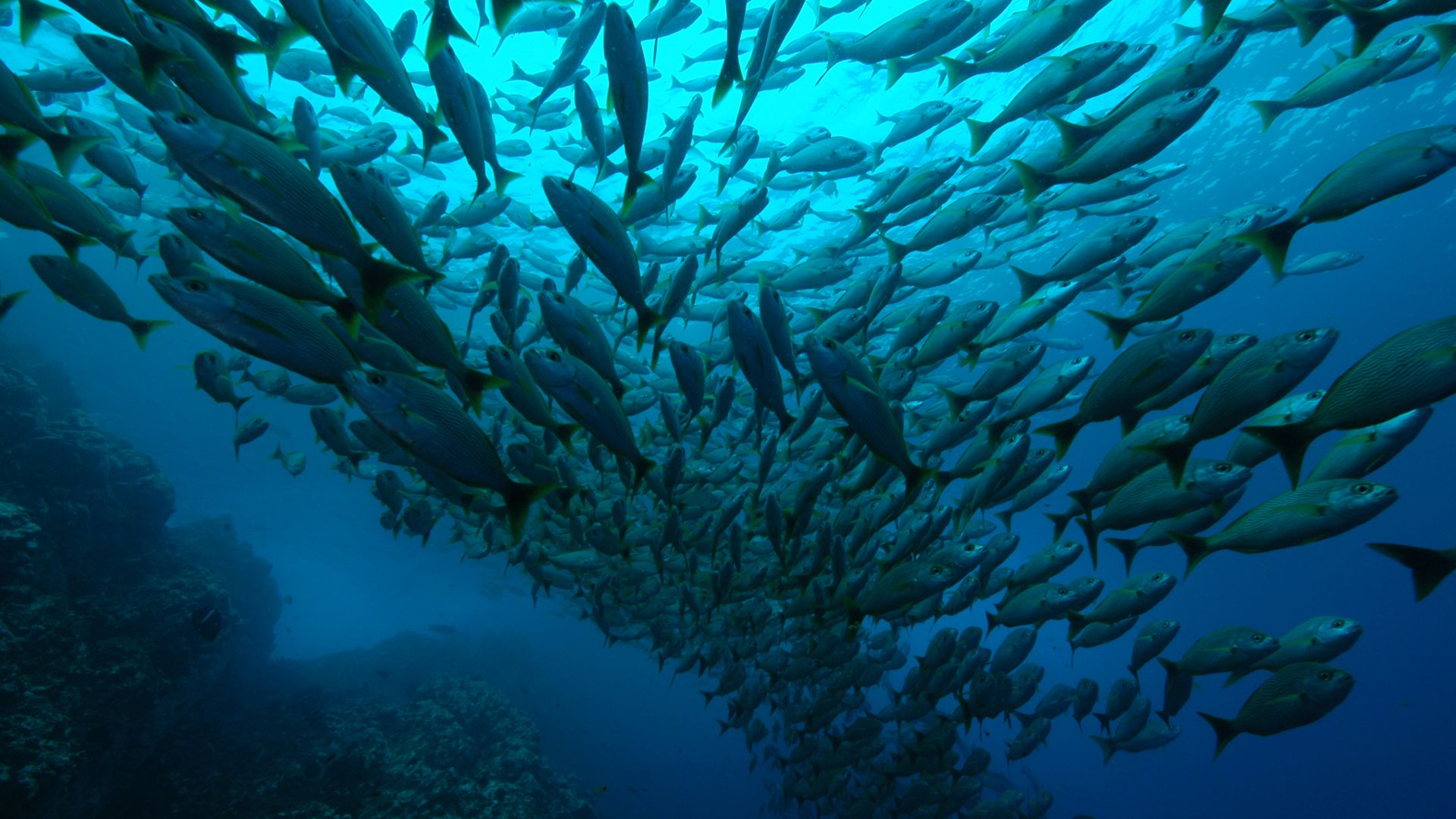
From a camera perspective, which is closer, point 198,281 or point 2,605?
point 198,281

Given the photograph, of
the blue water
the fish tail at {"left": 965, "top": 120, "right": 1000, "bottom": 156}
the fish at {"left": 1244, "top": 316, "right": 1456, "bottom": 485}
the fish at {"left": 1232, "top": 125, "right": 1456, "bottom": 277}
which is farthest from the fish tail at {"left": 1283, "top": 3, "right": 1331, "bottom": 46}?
the blue water

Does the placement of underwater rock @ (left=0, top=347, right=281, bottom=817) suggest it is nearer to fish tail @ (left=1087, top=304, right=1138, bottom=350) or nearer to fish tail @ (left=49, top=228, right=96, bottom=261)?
fish tail @ (left=49, top=228, right=96, bottom=261)

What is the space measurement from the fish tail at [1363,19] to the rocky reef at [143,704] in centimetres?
1354

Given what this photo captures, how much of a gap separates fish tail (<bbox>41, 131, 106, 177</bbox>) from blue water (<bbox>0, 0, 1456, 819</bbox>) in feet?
26.4

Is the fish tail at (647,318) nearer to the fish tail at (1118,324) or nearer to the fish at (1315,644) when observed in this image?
the fish tail at (1118,324)

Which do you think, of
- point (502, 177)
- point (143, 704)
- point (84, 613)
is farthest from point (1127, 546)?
point (84, 613)

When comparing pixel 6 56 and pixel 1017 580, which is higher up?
pixel 6 56

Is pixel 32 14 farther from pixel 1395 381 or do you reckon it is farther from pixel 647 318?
pixel 1395 381

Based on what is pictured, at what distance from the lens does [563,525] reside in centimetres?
798

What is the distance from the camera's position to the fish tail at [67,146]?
10.4 feet

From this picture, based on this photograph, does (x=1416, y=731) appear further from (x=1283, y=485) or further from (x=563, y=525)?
(x=563, y=525)

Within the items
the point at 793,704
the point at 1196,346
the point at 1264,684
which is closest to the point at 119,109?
the point at 1196,346

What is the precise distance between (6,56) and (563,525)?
1764 centimetres

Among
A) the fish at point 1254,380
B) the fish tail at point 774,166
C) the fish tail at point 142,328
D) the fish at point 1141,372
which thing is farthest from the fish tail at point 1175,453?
the fish tail at point 142,328
